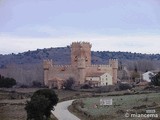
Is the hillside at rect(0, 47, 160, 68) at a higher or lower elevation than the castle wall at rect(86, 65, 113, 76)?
higher

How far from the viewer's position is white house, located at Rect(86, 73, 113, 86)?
9756cm

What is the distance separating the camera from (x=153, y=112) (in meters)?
36.8

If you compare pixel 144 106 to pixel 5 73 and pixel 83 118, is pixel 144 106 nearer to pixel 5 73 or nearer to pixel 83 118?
pixel 83 118

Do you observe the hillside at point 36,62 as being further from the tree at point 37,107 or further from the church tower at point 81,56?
the tree at point 37,107

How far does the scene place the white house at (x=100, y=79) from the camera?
9756 centimetres

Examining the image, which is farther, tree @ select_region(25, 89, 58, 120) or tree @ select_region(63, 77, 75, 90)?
tree @ select_region(63, 77, 75, 90)

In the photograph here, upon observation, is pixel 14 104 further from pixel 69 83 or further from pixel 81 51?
pixel 81 51

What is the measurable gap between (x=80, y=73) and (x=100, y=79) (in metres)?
4.31

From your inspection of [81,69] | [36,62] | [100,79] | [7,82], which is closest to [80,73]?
[81,69]

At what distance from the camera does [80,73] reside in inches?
3903

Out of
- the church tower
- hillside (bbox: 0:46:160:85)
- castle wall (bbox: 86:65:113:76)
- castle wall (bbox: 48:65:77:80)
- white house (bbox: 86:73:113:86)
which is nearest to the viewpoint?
white house (bbox: 86:73:113:86)

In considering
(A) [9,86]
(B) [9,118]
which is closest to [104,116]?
(B) [9,118]

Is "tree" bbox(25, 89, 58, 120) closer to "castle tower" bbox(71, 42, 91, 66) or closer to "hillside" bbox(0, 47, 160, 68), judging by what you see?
"castle tower" bbox(71, 42, 91, 66)

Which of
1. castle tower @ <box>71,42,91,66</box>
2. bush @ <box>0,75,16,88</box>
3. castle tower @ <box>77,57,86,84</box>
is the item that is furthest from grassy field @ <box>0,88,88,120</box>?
castle tower @ <box>71,42,91,66</box>
